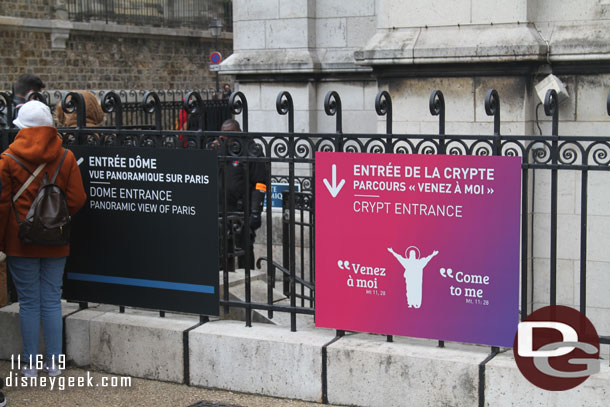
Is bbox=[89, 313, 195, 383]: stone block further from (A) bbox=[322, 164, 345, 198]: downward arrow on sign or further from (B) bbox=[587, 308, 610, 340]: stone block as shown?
(B) bbox=[587, 308, 610, 340]: stone block

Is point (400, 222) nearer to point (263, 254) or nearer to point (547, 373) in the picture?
point (547, 373)

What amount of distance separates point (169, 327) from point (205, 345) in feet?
1.01

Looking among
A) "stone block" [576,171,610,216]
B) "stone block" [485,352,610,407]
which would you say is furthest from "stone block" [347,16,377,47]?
"stone block" [485,352,610,407]

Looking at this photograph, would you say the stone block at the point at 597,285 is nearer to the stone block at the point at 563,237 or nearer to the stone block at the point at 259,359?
the stone block at the point at 563,237

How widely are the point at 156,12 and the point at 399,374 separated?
28799mm

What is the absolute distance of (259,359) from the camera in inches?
238

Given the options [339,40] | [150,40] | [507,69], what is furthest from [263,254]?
[150,40]

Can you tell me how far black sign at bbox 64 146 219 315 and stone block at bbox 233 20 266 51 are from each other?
5295 mm

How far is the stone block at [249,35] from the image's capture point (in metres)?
11.6

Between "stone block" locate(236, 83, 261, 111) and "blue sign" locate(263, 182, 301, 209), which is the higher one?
"stone block" locate(236, 83, 261, 111)

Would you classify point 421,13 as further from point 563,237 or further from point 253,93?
point 253,93

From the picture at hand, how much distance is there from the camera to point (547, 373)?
17.4 ft

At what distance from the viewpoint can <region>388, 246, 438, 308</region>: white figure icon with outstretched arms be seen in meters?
5.53

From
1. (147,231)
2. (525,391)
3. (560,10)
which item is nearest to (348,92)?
(560,10)
